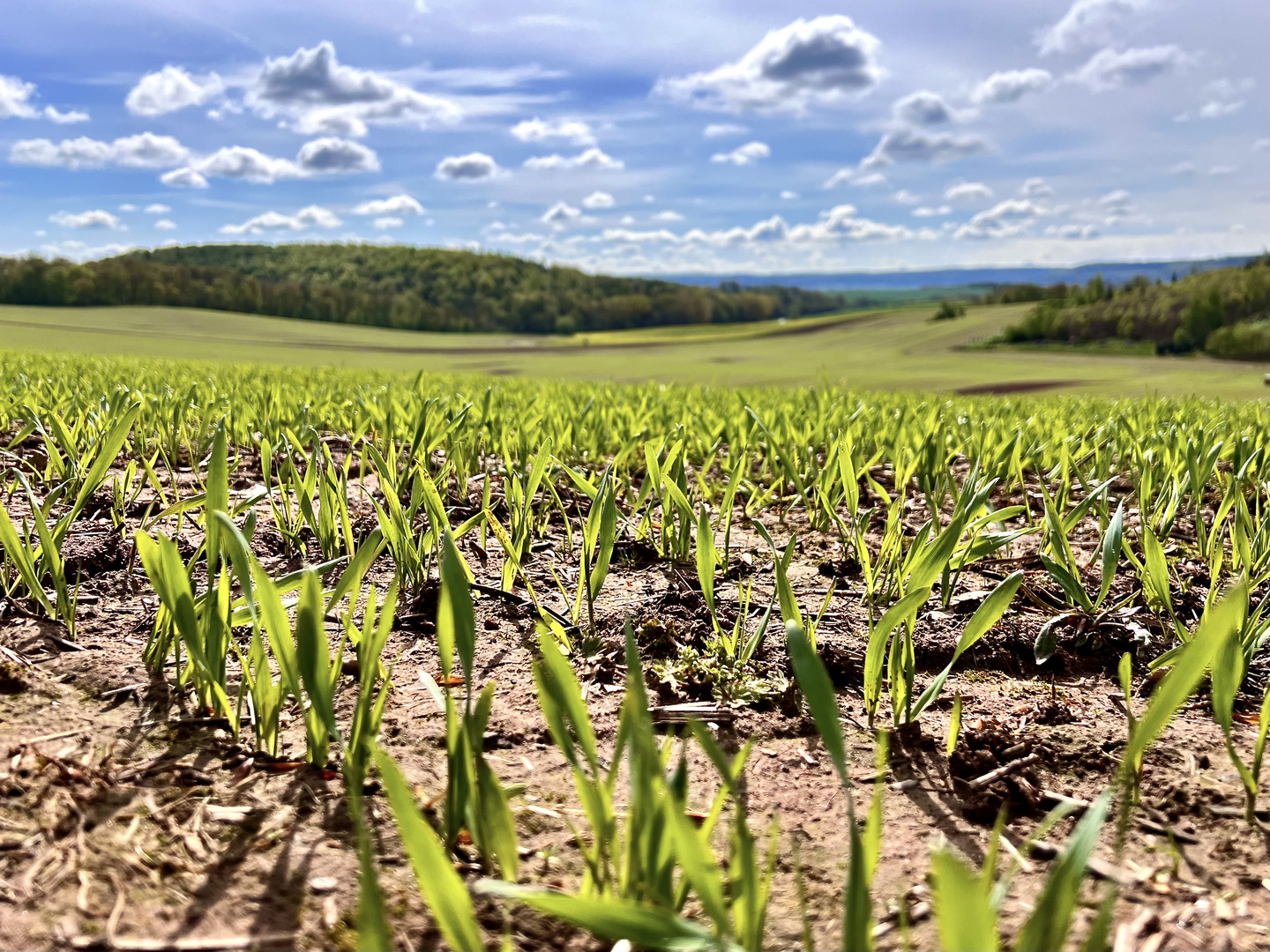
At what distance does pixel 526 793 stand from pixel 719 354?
155ft

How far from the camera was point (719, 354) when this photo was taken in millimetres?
47562

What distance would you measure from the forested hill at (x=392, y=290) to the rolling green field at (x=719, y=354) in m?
8.00

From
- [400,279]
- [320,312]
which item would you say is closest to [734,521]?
[320,312]

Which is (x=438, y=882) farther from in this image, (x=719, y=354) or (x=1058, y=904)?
(x=719, y=354)

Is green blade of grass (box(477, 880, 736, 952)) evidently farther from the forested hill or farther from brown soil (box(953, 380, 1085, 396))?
the forested hill

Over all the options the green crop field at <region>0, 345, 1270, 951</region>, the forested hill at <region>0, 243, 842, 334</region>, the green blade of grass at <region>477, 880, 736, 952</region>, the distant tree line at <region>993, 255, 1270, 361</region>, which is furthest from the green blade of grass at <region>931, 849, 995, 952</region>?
the forested hill at <region>0, 243, 842, 334</region>

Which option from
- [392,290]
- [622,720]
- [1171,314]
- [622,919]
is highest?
[392,290]

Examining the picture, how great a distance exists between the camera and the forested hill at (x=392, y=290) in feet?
225

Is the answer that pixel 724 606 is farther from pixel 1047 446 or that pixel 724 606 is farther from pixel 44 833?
pixel 1047 446

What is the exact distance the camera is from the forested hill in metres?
68.4

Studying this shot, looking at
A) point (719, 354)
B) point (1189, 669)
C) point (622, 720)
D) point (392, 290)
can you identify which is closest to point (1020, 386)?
point (1189, 669)

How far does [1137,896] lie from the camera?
0.96m

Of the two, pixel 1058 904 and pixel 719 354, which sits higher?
pixel 719 354

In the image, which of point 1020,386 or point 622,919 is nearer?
point 622,919
